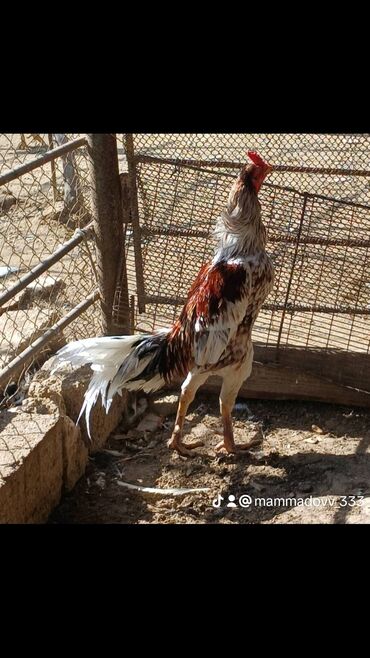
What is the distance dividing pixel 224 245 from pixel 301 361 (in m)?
1.25

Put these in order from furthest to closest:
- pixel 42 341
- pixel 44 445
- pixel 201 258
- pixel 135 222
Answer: pixel 201 258 < pixel 135 222 < pixel 42 341 < pixel 44 445

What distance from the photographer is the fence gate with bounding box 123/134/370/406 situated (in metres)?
5.11

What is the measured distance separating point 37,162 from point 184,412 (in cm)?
179

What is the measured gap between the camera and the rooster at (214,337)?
169 inches

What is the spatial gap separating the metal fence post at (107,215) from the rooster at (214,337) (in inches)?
24.2

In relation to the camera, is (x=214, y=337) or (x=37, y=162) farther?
(x=214, y=337)

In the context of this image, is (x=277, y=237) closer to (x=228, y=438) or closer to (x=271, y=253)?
(x=271, y=253)

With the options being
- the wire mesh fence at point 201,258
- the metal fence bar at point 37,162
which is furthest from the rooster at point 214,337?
the metal fence bar at point 37,162

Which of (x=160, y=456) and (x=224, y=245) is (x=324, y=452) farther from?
(x=224, y=245)

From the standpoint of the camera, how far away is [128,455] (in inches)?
193

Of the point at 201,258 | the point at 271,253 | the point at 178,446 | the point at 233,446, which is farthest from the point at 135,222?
the point at 233,446

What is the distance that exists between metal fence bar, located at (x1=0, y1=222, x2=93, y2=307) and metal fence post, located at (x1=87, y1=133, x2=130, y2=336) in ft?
0.40

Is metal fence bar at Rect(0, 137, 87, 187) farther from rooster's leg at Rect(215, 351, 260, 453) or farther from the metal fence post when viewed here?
rooster's leg at Rect(215, 351, 260, 453)

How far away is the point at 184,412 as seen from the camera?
4781 millimetres
